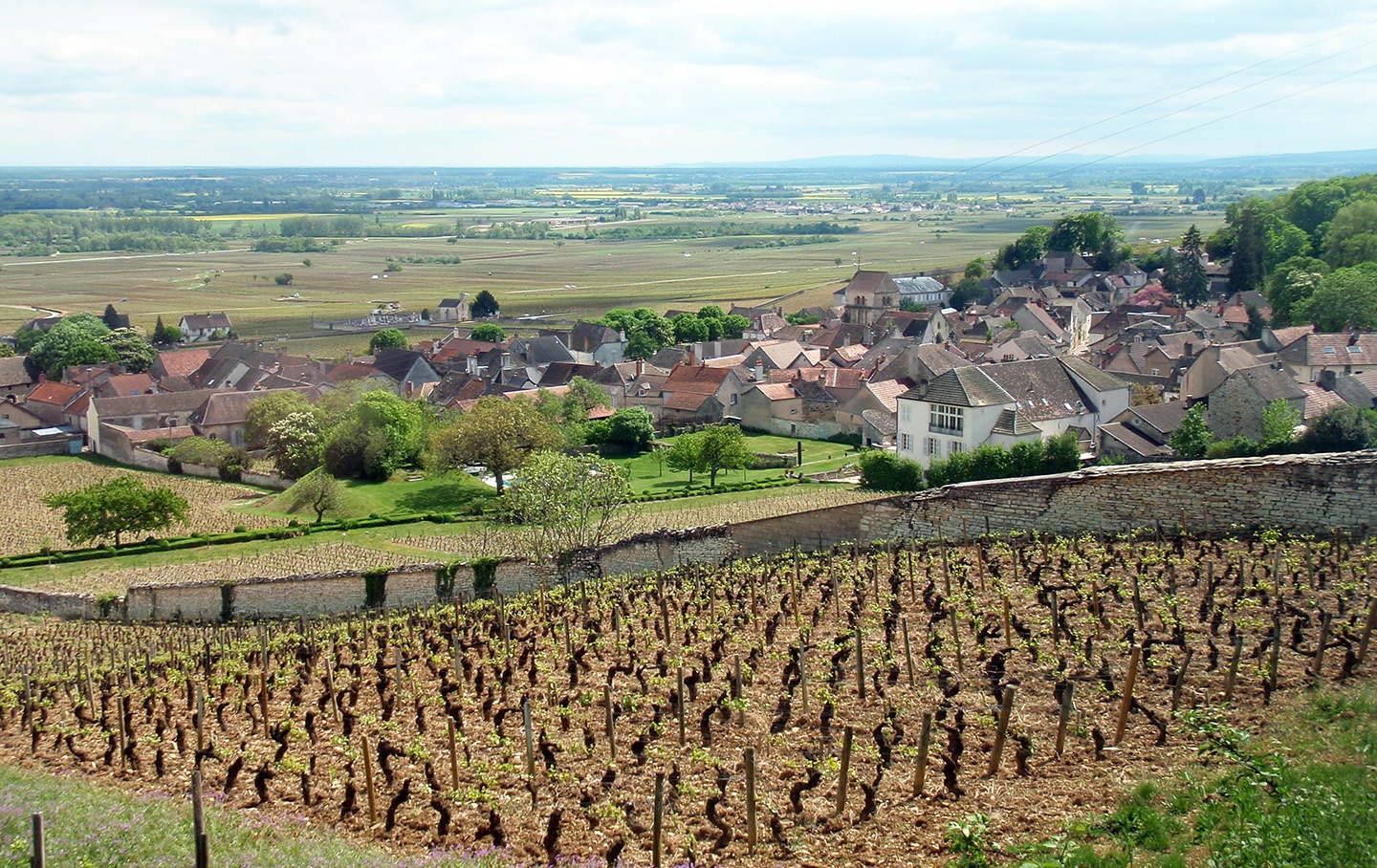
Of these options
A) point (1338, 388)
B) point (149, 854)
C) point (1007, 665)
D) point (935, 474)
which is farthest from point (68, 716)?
point (1338, 388)

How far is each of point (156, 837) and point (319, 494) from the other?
32.9 metres

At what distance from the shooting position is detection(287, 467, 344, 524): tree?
1698 inches

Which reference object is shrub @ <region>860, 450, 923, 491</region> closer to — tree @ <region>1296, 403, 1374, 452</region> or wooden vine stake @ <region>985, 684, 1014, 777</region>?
tree @ <region>1296, 403, 1374, 452</region>

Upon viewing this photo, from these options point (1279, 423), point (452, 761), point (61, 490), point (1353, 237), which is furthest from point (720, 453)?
point (1353, 237)

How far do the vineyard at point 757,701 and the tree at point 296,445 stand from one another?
28.1 meters

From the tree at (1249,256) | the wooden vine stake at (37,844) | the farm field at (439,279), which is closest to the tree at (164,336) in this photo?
the farm field at (439,279)

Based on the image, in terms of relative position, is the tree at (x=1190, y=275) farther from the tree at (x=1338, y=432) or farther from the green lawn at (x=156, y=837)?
the green lawn at (x=156, y=837)

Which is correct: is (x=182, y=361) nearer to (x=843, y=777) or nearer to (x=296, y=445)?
(x=296, y=445)

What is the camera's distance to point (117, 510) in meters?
38.2

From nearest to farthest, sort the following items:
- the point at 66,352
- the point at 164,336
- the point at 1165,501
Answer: the point at 1165,501, the point at 66,352, the point at 164,336

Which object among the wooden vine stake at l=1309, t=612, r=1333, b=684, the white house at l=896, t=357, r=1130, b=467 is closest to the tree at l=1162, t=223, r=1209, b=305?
Result: the white house at l=896, t=357, r=1130, b=467

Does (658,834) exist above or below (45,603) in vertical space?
above

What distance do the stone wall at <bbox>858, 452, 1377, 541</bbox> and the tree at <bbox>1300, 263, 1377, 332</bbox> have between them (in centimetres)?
4313

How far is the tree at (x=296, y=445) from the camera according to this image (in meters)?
49.8
